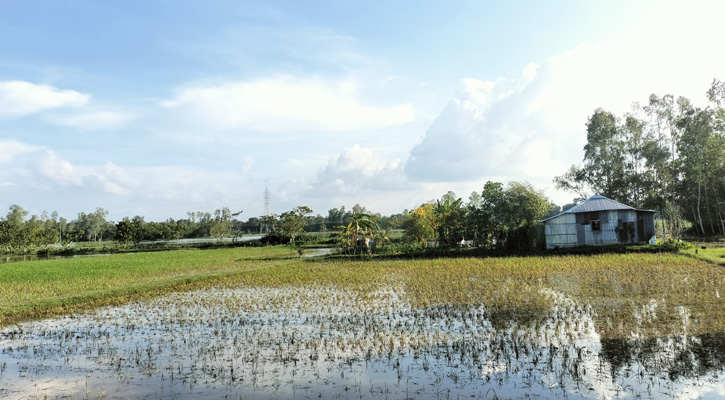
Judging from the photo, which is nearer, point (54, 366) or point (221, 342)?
point (54, 366)

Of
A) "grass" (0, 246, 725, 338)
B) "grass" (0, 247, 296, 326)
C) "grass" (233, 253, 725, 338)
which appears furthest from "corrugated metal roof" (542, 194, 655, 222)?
"grass" (0, 247, 296, 326)

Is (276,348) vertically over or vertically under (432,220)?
under

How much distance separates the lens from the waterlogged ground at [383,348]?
5.98 meters

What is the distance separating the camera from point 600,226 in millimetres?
30219

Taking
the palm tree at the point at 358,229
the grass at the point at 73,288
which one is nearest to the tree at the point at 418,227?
the palm tree at the point at 358,229

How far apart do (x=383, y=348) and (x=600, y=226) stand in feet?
92.1

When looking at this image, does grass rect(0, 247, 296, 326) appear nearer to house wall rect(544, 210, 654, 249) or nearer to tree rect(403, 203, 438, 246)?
tree rect(403, 203, 438, 246)

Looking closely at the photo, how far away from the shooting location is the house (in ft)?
97.9

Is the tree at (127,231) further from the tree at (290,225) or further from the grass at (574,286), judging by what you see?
the grass at (574,286)

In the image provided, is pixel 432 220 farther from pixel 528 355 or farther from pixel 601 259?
pixel 528 355

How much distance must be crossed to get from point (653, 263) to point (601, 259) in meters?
2.59

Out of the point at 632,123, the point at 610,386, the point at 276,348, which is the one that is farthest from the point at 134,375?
the point at 632,123

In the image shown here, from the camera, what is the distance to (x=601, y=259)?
22.1m

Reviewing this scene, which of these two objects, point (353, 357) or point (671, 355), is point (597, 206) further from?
point (353, 357)
